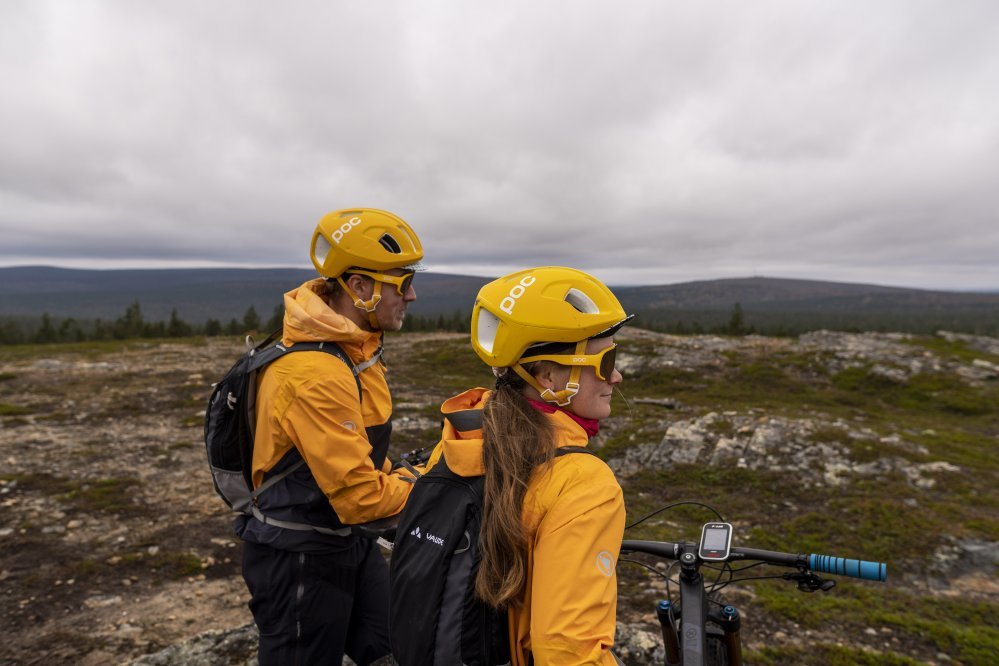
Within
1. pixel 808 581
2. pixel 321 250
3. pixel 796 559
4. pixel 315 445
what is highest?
pixel 321 250

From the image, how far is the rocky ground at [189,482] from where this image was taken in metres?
6.35

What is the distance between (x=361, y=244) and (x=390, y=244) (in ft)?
0.87

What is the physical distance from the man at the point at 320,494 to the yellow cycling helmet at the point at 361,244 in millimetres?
20

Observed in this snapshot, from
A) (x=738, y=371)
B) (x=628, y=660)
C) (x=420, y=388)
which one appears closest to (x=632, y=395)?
(x=738, y=371)

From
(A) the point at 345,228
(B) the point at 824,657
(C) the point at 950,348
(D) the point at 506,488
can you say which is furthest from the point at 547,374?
(C) the point at 950,348

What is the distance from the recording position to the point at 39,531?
898 cm

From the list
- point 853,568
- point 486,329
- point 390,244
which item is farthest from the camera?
point 390,244

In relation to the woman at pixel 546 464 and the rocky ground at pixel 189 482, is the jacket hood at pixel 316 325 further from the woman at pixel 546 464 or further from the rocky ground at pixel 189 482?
the rocky ground at pixel 189 482

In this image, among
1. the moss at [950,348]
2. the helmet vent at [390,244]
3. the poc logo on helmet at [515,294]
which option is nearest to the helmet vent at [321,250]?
the helmet vent at [390,244]

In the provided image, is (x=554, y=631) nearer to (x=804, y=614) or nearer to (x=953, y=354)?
(x=804, y=614)

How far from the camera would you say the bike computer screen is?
3352 mm

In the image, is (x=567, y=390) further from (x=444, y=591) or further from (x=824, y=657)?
(x=824, y=657)

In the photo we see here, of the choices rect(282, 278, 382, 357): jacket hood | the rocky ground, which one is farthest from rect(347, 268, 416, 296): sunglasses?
the rocky ground

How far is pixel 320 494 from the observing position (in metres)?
3.82
